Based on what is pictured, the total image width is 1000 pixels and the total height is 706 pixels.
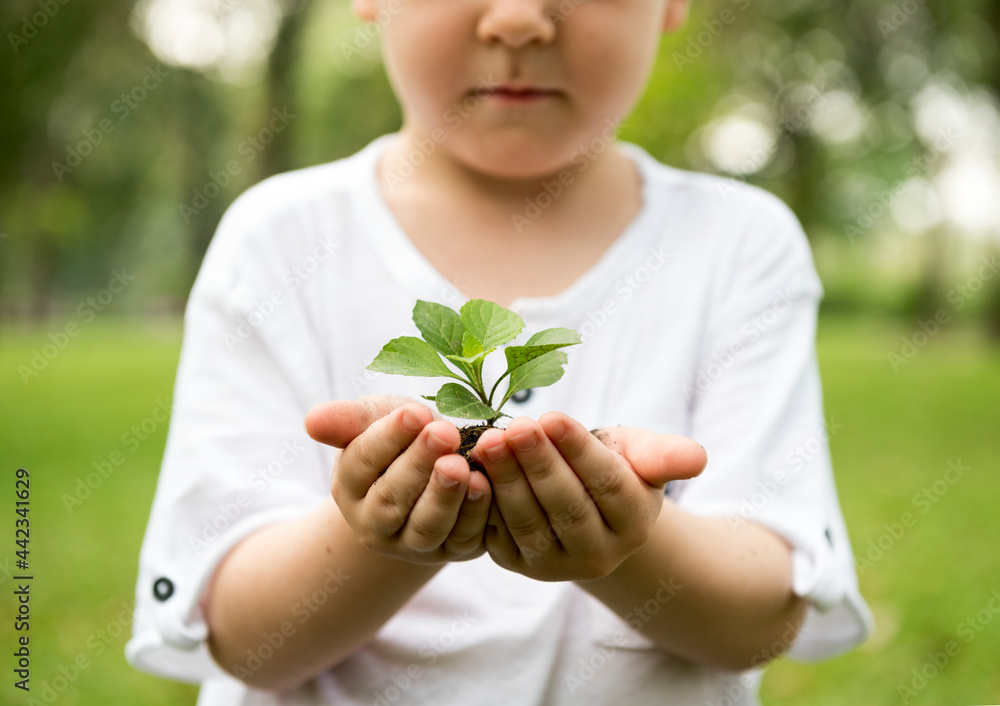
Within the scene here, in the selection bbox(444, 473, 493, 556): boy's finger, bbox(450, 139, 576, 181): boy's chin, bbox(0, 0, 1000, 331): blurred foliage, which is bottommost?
bbox(0, 0, 1000, 331): blurred foliage

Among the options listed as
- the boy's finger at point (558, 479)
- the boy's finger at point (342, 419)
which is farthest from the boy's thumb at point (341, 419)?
the boy's finger at point (558, 479)

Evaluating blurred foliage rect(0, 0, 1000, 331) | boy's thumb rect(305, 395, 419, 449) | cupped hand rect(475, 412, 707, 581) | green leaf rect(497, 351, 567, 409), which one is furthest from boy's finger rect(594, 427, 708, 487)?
blurred foliage rect(0, 0, 1000, 331)

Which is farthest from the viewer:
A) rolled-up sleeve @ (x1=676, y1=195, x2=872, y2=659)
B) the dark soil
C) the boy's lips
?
rolled-up sleeve @ (x1=676, y1=195, x2=872, y2=659)

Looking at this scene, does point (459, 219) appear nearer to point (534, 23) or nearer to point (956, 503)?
point (534, 23)

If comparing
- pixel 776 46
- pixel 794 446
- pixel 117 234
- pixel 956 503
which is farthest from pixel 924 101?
pixel 117 234

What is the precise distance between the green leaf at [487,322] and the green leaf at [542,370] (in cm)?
6

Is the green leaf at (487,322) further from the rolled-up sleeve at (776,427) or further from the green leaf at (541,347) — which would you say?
the rolled-up sleeve at (776,427)

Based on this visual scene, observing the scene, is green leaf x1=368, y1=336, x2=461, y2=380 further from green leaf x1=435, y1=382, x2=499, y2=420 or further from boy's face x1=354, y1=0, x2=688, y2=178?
boy's face x1=354, y1=0, x2=688, y2=178

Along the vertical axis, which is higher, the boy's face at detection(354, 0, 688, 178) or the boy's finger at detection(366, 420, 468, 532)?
the boy's face at detection(354, 0, 688, 178)

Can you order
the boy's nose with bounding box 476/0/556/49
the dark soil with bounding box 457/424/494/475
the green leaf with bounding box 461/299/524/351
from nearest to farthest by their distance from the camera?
the dark soil with bounding box 457/424/494/475 → the green leaf with bounding box 461/299/524/351 → the boy's nose with bounding box 476/0/556/49

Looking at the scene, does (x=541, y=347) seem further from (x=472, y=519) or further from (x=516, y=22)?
(x=516, y=22)

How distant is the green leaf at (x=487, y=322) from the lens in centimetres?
145

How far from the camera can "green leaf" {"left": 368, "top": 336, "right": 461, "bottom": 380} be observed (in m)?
1.39

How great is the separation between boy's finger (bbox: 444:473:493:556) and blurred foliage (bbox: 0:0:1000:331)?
937cm
